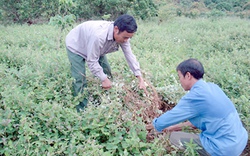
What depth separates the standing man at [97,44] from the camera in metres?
2.93

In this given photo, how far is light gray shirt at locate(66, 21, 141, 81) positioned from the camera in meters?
3.00

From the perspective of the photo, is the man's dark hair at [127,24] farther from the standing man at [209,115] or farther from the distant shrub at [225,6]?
the distant shrub at [225,6]

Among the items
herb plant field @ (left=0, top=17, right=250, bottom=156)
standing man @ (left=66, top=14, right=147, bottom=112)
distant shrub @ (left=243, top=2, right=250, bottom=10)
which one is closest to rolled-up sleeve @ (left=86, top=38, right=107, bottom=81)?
standing man @ (left=66, top=14, right=147, bottom=112)

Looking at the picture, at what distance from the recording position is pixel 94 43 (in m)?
2.97

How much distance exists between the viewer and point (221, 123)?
7.58 ft

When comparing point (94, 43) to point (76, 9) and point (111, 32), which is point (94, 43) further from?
point (76, 9)

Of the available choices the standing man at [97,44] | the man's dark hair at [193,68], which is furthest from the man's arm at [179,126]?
the standing man at [97,44]

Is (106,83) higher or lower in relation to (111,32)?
lower

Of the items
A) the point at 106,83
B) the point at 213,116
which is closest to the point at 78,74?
the point at 106,83

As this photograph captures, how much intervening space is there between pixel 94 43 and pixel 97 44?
4 cm

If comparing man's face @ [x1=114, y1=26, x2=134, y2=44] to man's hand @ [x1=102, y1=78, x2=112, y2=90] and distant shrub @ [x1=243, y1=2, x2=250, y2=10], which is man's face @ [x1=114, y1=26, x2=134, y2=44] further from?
distant shrub @ [x1=243, y1=2, x2=250, y2=10]

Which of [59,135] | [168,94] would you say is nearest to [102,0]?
[168,94]

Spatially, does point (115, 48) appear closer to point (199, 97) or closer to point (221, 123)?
point (199, 97)

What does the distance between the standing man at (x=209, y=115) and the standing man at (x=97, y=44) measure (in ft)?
2.90
